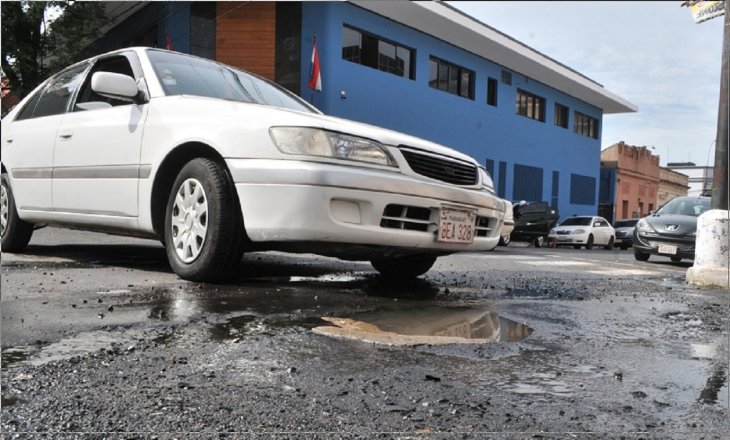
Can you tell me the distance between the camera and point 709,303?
443cm

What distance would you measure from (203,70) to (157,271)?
156 cm

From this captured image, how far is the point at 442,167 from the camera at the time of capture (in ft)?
12.9

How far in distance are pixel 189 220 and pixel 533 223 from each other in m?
16.0

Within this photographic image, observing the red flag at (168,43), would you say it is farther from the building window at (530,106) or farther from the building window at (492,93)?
the building window at (530,106)

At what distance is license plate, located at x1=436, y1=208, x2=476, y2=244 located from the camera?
378 centimetres

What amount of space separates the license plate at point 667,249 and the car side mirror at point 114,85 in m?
9.22

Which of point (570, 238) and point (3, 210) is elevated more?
point (3, 210)

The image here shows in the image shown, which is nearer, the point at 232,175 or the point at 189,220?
the point at 232,175

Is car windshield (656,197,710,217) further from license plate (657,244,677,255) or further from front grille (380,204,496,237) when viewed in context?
front grille (380,204,496,237)

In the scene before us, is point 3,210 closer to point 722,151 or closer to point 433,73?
point 722,151

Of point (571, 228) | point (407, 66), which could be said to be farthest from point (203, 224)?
point (571, 228)

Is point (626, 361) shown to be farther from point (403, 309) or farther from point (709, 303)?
point (709, 303)

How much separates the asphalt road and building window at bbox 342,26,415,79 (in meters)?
13.2

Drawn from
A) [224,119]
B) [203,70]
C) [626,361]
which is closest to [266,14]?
[203,70]
